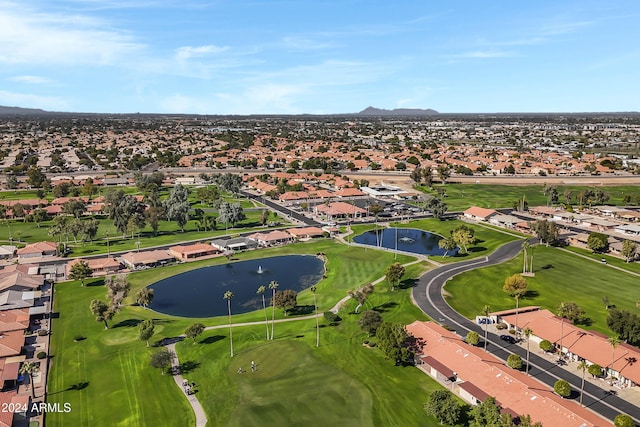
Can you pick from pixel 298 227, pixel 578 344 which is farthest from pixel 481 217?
pixel 578 344

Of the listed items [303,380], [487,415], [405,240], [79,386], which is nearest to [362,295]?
[303,380]

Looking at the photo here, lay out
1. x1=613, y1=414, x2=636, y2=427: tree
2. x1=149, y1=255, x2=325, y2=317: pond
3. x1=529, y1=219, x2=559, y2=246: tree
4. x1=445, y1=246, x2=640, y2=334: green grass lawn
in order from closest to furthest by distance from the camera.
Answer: x1=613, y1=414, x2=636, y2=427: tree, x1=445, y1=246, x2=640, y2=334: green grass lawn, x1=149, y1=255, x2=325, y2=317: pond, x1=529, y1=219, x2=559, y2=246: tree

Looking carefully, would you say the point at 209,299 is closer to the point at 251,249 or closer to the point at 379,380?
the point at 251,249

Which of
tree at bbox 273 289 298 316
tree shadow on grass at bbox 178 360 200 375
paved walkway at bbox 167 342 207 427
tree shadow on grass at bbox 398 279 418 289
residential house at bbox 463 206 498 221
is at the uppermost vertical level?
residential house at bbox 463 206 498 221

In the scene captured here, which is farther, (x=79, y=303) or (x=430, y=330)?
(x=79, y=303)

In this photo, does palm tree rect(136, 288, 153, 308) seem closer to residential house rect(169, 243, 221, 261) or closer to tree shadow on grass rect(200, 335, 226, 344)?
tree shadow on grass rect(200, 335, 226, 344)

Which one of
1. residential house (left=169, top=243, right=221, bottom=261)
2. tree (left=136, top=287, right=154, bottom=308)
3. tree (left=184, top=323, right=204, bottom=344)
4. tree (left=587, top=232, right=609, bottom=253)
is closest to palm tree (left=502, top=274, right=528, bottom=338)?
tree (left=587, top=232, right=609, bottom=253)
